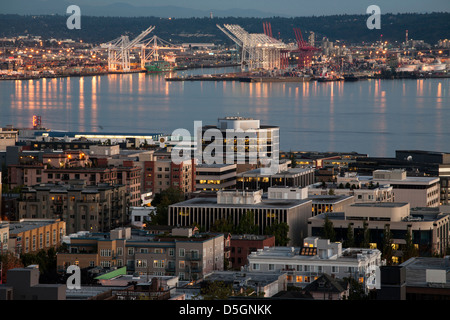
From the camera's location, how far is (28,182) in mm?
12469

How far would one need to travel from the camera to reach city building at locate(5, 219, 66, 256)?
→ 8.57 meters

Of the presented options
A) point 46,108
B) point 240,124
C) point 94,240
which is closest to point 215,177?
point 240,124

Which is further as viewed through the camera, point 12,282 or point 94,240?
point 94,240

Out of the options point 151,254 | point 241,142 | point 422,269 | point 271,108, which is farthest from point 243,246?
point 271,108

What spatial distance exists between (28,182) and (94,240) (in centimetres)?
453

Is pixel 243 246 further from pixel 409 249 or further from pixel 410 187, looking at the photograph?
pixel 410 187

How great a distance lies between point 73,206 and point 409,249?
3.21m

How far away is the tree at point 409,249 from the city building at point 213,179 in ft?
12.5

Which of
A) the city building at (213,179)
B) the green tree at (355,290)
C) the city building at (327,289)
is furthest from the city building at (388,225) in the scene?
the city building at (213,179)

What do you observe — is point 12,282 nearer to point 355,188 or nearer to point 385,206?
point 385,206

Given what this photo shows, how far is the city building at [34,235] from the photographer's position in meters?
8.57

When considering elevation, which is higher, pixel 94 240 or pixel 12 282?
pixel 12 282

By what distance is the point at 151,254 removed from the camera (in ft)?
25.9
